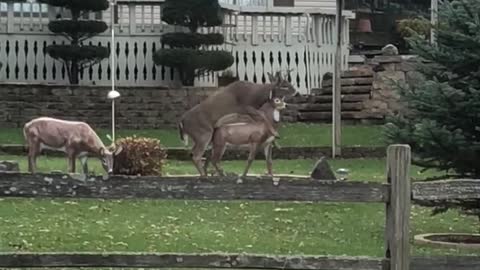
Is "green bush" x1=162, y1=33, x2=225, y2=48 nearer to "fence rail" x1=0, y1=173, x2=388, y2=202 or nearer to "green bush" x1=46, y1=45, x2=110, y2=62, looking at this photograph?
"green bush" x1=46, y1=45, x2=110, y2=62

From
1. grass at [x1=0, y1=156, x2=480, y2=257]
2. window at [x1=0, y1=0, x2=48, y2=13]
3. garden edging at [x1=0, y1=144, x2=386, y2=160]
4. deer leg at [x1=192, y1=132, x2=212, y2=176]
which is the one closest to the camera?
grass at [x1=0, y1=156, x2=480, y2=257]

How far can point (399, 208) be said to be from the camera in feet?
21.0

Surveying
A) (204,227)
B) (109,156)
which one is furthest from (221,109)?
(204,227)

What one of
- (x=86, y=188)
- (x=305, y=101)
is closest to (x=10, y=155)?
(x=305, y=101)

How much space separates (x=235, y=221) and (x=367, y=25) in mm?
21139

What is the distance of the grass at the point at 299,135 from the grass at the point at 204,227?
305 inches

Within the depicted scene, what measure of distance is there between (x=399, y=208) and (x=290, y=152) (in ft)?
46.0

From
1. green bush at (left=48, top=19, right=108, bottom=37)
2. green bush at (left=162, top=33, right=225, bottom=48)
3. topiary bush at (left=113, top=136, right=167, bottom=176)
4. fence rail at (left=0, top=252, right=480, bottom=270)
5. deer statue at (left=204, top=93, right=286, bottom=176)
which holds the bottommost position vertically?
topiary bush at (left=113, top=136, right=167, bottom=176)

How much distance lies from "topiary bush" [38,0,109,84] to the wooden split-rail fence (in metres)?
16.7

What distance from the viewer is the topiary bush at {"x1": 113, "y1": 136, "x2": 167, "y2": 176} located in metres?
14.5

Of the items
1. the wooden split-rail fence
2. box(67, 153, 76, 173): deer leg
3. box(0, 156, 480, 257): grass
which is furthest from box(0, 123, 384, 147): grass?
the wooden split-rail fence

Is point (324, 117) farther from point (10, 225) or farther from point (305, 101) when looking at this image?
point (10, 225)

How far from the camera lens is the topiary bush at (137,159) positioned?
14.5m

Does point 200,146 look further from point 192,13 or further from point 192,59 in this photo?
point 192,13
